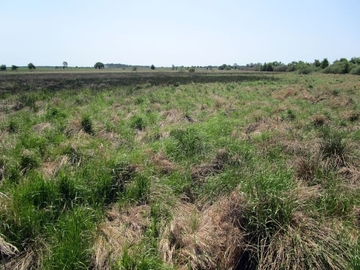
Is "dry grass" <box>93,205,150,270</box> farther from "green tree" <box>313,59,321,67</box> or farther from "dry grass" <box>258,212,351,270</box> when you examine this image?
"green tree" <box>313,59,321,67</box>

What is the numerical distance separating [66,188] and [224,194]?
2423 millimetres

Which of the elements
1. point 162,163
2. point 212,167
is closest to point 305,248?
point 212,167

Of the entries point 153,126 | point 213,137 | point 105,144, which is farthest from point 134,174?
point 153,126

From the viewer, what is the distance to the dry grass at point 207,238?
2.87 metres

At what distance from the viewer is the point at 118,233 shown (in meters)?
3.19

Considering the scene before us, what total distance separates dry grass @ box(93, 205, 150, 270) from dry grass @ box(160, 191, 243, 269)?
387 millimetres

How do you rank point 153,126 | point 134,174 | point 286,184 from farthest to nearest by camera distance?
point 153,126 → point 134,174 → point 286,184

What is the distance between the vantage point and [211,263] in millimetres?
2848

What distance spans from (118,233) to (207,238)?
1111 millimetres

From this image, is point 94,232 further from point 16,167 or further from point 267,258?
point 16,167

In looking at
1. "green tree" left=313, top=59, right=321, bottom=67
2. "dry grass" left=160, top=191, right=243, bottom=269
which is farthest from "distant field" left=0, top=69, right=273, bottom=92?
"green tree" left=313, top=59, right=321, bottom=67

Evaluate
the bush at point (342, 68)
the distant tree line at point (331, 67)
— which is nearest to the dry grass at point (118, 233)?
the distant tree line at point (331, 67)

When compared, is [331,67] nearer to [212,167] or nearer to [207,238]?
[212,167]

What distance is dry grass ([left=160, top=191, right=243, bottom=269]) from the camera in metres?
2.87
